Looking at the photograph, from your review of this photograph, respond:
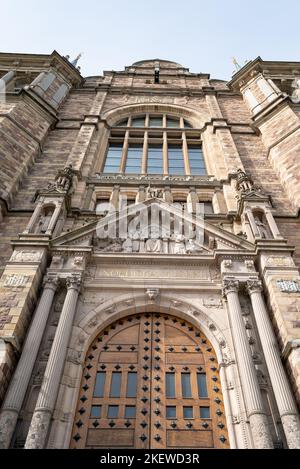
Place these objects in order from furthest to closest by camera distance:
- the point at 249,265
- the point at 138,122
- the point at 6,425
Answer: the point at 138,122 < the point at 249,265 < the point at 6,425

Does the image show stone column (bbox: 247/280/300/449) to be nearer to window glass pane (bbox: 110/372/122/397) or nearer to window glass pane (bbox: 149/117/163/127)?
window glass pane (bbox: 110/372/122/397)

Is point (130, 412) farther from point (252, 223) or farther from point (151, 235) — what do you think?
point (252, 223)

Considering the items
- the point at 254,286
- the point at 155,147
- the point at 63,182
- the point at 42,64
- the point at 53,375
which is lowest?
the point at 53,375

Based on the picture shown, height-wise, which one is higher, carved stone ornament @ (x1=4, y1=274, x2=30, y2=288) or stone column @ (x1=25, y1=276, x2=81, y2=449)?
carved stone ornament @ (x1=4, y1=274, x2=30, y2=288)

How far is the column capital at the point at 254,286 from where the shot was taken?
8472mm

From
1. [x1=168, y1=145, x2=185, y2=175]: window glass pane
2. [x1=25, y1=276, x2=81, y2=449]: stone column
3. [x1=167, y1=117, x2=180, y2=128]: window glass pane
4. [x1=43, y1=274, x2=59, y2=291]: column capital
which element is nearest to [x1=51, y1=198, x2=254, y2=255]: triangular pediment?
[x1=43, y1=274, x2=59, y2=291]: column capital

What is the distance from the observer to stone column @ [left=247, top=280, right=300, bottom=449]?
6129 mm

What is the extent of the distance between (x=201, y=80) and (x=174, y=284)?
63.9 ft

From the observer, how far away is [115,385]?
743cm

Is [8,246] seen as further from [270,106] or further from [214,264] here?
[270,106]

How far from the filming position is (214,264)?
959cm

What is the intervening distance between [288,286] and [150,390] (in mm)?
3765

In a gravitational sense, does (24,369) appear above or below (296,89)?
below

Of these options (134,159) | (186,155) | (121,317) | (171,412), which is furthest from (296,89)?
(171,412)
